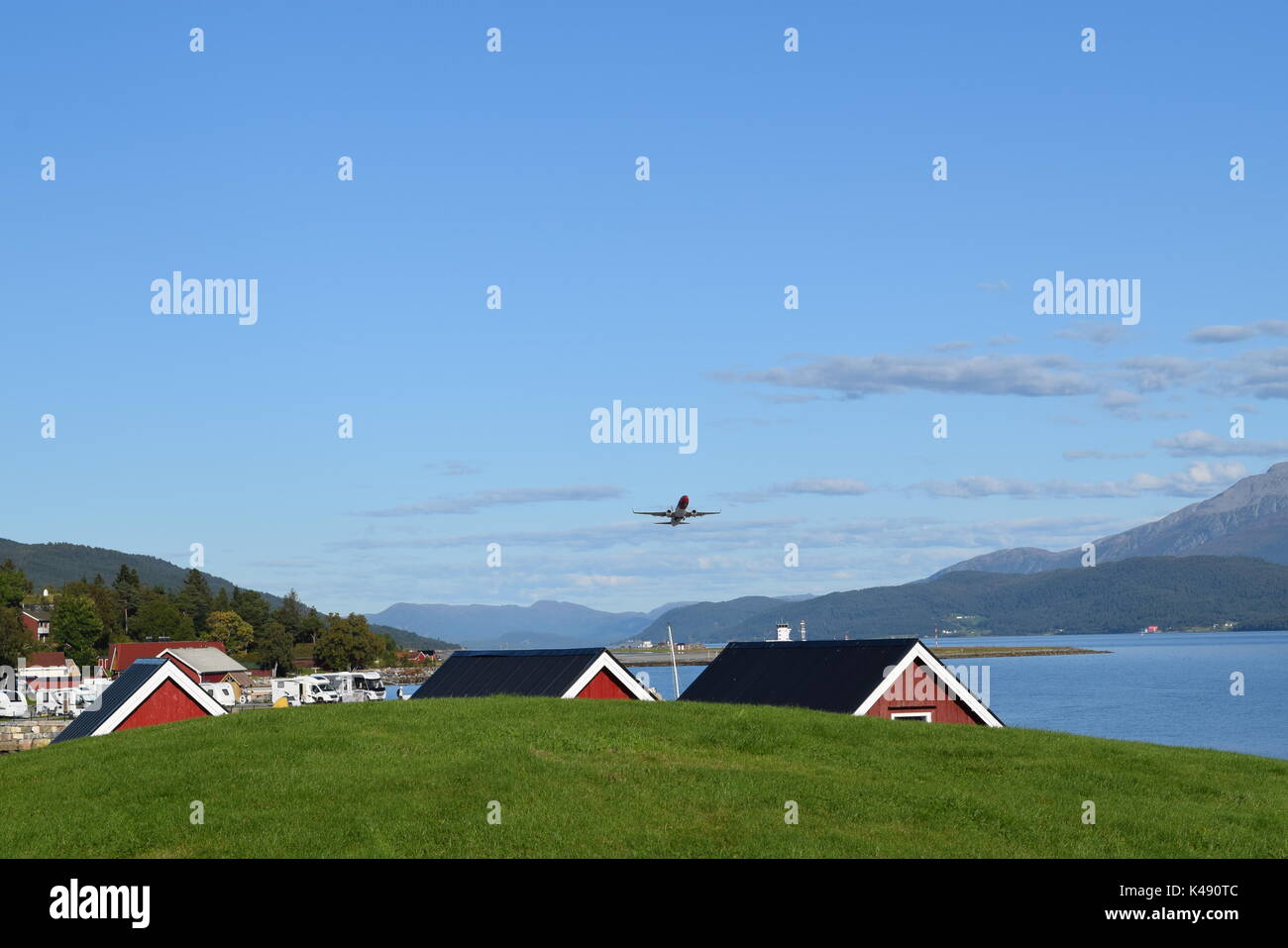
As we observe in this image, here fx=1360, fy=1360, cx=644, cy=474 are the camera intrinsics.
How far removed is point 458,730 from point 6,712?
4104 inches

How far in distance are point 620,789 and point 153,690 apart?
29100 millimetres

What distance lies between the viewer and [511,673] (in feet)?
171

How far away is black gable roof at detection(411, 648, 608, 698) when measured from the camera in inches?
1929

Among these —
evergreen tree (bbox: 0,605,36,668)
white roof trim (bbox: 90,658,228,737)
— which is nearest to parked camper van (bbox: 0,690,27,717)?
evergreen tree (bbox: 0,605,36,668)

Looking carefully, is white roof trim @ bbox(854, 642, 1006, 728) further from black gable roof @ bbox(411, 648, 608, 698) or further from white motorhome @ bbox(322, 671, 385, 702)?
white motorhome @ bbox(322, 671, 385, 702)

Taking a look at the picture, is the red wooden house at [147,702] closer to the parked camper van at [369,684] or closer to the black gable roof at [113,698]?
the black gable roof at [113,698]

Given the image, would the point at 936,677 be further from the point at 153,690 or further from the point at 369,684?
the point at 369,684

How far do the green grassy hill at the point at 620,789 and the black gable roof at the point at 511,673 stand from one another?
30.9ft

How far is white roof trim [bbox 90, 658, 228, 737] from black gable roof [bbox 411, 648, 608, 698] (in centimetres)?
833

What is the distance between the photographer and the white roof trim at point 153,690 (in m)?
51.2

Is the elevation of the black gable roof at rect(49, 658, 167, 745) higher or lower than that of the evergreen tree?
lower
